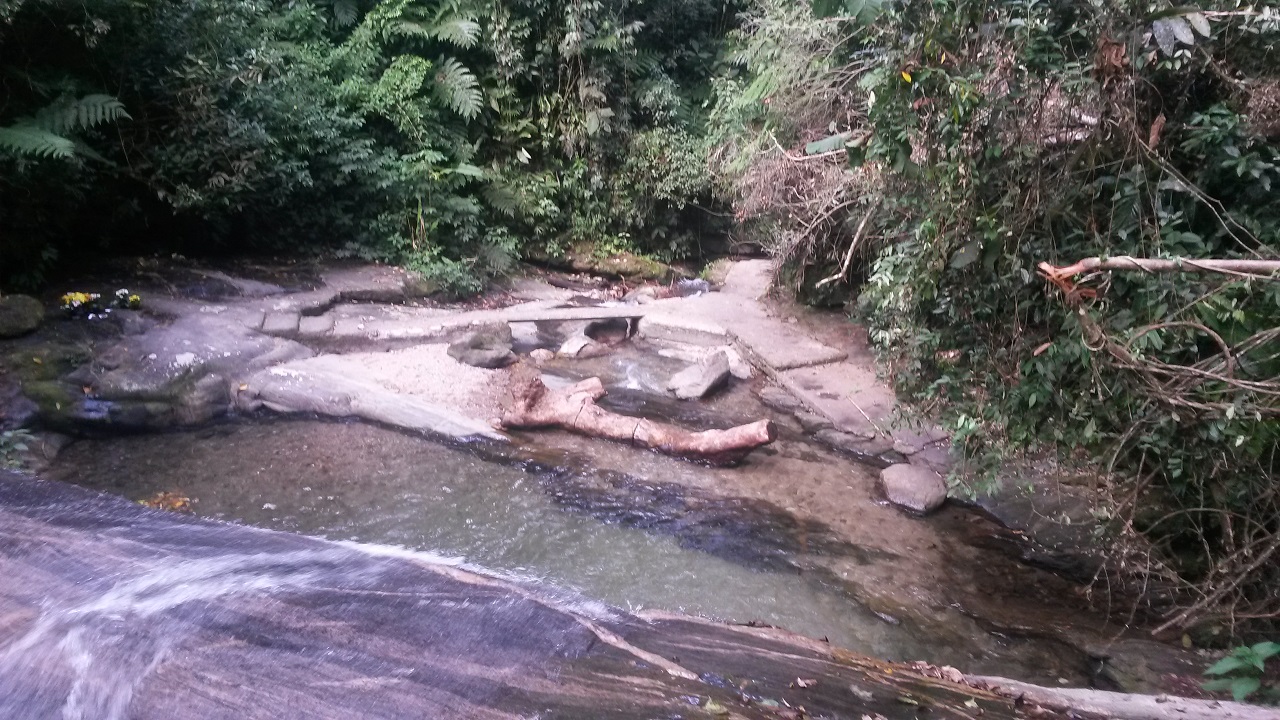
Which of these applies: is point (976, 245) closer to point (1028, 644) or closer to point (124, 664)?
point (1028, 644)

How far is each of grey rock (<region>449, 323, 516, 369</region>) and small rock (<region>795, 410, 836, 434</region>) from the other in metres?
2.73

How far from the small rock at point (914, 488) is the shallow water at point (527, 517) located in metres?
0.71

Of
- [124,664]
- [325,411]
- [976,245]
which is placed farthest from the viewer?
[325,411]

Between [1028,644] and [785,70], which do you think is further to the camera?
[785,70]

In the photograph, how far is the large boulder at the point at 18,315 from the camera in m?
5.81

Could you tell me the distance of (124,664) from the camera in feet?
7.73

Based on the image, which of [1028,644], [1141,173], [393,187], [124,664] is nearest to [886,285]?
[1141,173]

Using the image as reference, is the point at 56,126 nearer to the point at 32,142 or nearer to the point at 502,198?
the point at 32,142

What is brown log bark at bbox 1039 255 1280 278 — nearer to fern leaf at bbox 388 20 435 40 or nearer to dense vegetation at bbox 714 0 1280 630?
dense vegetation at bbox 714 0 1280 630

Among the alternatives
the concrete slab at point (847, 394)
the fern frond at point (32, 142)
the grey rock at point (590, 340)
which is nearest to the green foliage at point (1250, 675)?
the concrete slab at point (847, 394)

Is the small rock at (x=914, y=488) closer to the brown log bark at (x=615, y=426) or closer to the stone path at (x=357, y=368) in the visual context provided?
the stone path at (x=357, y=368)

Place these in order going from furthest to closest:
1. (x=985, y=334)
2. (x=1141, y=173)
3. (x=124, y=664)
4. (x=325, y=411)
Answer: (x=325, y=411)
(x=985, y=334)
(x=1141, y=173)
(x=124, y=664)

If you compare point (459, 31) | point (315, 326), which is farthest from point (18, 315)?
point (459, 31)

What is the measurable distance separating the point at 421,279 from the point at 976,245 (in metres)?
7.11
